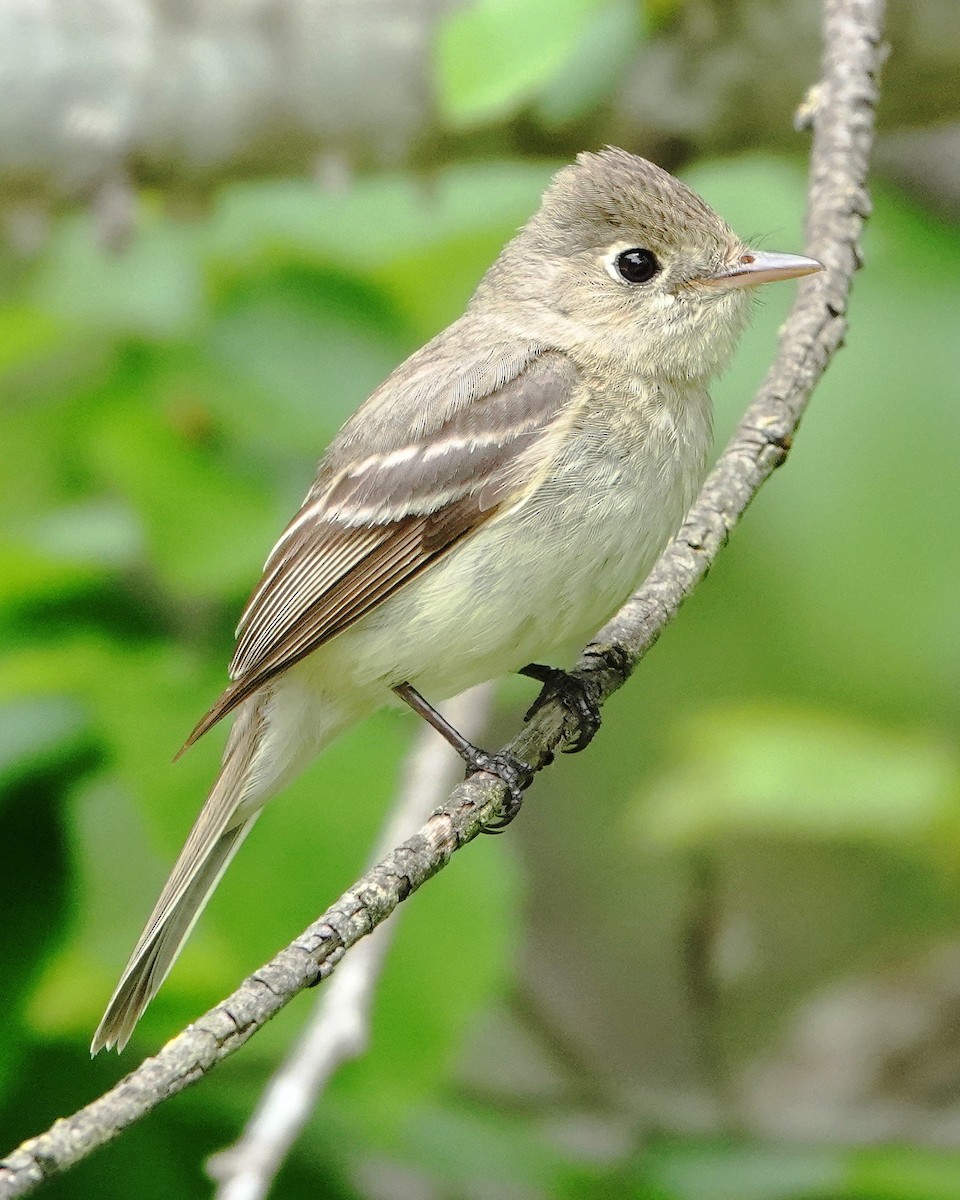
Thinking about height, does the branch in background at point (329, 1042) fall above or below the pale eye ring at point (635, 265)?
below

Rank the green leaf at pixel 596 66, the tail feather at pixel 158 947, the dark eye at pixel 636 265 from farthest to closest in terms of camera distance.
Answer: the green leaf at pixel 596 66
the dark eye at pixel 636 265
the tail feather at pixel 158 947

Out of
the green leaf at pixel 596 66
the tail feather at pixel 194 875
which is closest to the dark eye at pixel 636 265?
the green leaf at pixel 596 66

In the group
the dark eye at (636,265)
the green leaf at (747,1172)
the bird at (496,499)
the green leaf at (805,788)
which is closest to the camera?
the bird at (496,499)

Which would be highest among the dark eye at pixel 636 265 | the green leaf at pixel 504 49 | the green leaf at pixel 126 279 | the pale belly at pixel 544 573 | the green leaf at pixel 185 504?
the green leaf at pixel 126 279

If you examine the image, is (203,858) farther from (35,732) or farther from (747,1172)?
(747,1172)

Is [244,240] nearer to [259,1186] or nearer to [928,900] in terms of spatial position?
[259,1186]

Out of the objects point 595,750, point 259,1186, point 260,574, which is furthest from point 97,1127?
point 595,750

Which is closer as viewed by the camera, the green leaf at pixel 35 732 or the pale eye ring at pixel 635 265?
the green leaf at pixel 35 732

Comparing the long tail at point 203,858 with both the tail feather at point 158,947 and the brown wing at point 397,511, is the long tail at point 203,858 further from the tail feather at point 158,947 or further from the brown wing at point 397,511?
the brown wing at point 397,511
